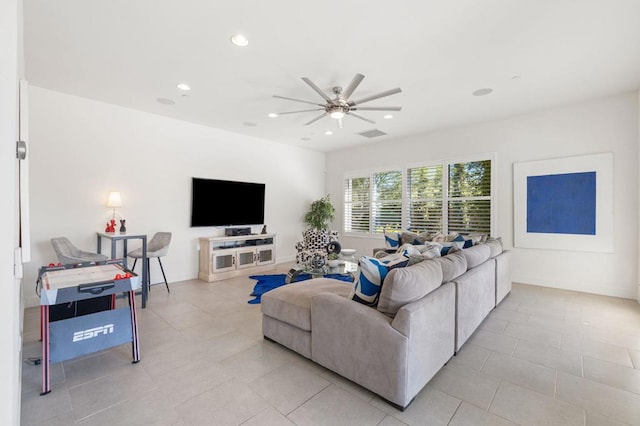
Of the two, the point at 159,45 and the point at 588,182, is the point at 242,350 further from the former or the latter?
the point at 588,182

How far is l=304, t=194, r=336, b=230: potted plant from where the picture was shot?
23.7ft

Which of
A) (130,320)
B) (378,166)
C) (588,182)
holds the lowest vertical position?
(130,320)

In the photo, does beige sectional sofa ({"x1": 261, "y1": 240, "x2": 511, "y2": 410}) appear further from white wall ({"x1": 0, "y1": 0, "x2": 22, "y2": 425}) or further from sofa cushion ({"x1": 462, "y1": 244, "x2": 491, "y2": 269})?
white wall ({"x1": 0, "y1": 0, "x2": 22, "y2": 425})

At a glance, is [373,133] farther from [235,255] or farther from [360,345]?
[360,345]

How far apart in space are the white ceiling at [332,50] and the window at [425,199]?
1.48 meters

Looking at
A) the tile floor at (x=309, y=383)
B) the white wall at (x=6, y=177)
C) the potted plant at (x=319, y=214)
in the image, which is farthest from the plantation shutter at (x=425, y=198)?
the white wall at (x=6, y=177)

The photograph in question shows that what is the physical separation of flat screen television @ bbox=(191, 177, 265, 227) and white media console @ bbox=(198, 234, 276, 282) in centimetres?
41

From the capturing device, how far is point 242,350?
2.65 meters

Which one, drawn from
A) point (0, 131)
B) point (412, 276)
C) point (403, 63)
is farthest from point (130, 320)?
point (403, 63)

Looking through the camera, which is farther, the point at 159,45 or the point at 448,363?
the point at 159,45

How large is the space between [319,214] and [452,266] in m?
4.84

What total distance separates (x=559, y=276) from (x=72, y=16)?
6869mm

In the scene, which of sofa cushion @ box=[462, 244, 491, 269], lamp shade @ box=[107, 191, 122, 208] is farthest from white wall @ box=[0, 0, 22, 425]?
lamp shade @ box=[107, 191, 122, 208]

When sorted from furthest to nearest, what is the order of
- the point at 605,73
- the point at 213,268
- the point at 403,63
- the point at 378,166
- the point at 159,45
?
the point at 378,166
the point at 213,268
the point at 605,73
the point at 403,63
the point at 159,45
